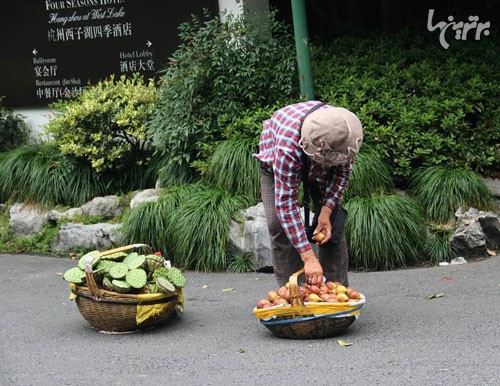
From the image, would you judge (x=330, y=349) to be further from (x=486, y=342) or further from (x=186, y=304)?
(x=186, y=304)

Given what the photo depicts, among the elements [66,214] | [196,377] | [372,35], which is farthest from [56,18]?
[196,377]

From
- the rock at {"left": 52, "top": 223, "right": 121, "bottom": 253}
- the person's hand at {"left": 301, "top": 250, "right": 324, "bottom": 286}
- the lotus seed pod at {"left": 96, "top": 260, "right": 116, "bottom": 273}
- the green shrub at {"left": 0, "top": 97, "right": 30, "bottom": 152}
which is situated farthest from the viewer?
the green shrub at {"left": 0, "top": 97, "right": 30, "bottom": 152}

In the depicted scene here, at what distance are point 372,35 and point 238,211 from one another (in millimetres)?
3131

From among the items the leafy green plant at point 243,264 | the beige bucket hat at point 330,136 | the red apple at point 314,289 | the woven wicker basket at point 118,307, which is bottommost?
the leafy green plant at point 243,264

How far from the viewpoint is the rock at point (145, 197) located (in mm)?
8750

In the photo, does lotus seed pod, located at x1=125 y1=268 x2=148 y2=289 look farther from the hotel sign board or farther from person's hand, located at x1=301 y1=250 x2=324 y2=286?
the hotel sign board

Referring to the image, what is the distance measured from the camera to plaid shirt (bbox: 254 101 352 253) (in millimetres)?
5277

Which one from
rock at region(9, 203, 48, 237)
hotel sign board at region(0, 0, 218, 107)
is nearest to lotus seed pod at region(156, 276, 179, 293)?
rock at region(9, 203, 48, 237)

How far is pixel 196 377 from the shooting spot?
5219mm

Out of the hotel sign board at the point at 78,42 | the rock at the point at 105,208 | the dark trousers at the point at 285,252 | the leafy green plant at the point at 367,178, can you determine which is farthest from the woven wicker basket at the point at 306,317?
the hotel sign board at the point at 78,42

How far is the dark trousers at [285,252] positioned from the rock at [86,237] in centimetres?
310

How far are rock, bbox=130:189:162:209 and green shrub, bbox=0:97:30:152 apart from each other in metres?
2.64

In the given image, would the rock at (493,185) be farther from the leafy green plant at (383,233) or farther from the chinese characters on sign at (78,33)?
the chinese characters on sign at (78,33)

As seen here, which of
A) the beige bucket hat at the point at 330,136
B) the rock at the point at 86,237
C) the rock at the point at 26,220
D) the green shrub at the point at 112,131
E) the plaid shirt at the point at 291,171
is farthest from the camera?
the rock at the point at 26,220
